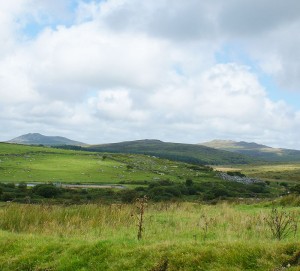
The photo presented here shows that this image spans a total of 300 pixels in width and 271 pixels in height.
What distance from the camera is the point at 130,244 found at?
1173cm

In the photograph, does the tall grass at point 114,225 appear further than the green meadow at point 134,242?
Yes

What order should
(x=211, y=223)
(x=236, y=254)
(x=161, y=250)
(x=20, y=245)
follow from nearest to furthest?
(x=236, y=254)
(x=161, y=250)
(x=20, y=245)
(x=211, y=223)

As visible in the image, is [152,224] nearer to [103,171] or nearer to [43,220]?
[43,220]

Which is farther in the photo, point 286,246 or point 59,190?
point 59,190

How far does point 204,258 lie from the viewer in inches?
389

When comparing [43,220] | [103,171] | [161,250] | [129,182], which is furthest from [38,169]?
[161,250]

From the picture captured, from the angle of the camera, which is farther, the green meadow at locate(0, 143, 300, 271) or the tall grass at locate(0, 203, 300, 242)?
the tall grass at locate(0, 203, 300, 242)

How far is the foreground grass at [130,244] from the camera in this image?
967 centimetres

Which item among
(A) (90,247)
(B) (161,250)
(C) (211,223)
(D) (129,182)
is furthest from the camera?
(D) (129,182)

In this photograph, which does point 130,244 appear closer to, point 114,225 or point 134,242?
point 134,242

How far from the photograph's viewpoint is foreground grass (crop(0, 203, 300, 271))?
31.7 ft

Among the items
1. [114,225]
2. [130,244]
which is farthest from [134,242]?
[114,225]

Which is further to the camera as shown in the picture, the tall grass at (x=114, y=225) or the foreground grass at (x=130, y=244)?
the tall grass at (x=114, y=225)

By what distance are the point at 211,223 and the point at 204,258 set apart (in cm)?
685
